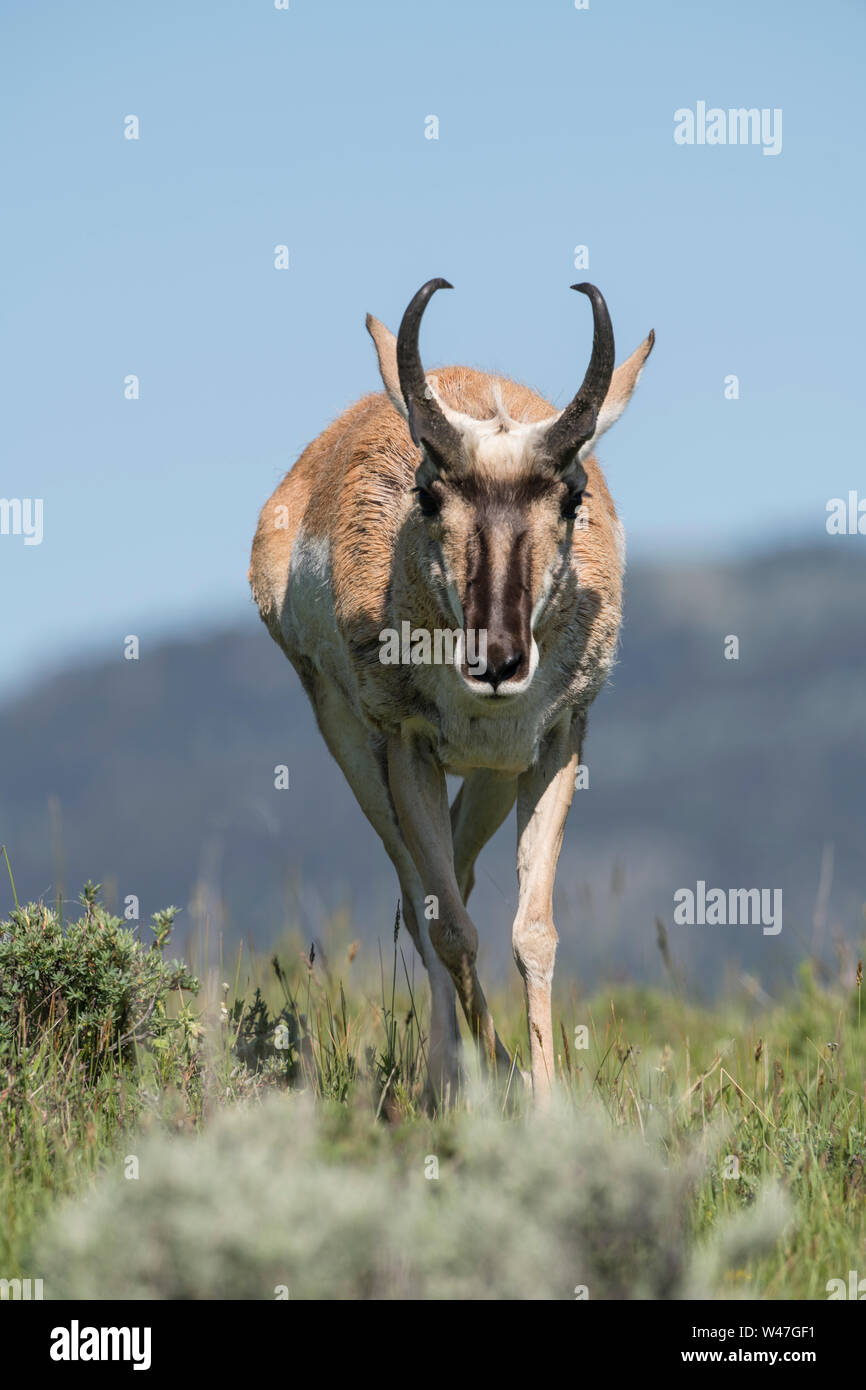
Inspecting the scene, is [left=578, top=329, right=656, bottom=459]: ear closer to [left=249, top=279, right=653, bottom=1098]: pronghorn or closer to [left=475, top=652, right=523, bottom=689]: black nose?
[left=249, top=279, right=653, bottom=1098]: pronghorn

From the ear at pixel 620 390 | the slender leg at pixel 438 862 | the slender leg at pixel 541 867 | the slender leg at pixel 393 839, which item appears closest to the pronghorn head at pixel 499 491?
the ear at pixel 620 390

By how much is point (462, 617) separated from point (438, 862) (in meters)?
1.48

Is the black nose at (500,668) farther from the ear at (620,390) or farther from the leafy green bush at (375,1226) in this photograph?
the leafy green bush at (375,1226)

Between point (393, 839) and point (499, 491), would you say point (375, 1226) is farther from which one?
point (393, 839)

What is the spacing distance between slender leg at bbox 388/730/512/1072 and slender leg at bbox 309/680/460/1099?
8.0 inches

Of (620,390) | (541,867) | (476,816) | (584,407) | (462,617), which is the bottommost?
(541,867)

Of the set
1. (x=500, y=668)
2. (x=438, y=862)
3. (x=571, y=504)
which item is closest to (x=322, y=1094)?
(x=438, y=862)

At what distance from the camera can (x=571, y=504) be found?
6387 mm

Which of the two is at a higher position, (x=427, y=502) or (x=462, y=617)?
(x=427, y=502)

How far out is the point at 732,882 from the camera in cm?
17025

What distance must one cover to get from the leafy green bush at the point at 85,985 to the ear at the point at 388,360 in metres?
2.40

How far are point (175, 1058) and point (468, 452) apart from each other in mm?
2615

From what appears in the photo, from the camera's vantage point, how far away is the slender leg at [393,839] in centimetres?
715
